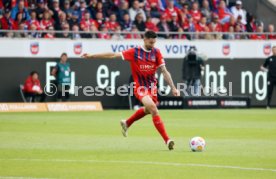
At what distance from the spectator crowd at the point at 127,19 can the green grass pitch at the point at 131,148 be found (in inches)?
205

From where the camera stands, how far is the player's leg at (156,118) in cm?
1584

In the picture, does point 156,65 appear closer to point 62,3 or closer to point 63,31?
point 63,31

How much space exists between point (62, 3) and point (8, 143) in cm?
1582

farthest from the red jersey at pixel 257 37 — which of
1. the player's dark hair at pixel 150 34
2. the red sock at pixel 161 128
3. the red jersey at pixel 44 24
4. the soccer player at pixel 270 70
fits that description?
the red sock at pixel 161 128

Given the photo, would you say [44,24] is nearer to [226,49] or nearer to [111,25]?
[111,25]

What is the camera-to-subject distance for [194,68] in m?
32.3

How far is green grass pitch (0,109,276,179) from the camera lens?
12.4 metres

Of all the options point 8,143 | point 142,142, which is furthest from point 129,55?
point 8,143

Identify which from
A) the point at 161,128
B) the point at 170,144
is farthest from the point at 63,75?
the point at 170,144

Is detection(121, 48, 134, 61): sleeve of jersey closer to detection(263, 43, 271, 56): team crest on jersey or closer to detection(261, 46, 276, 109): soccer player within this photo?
detection(261, 46, 276, 109): soccer player

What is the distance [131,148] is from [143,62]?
182 centimetres

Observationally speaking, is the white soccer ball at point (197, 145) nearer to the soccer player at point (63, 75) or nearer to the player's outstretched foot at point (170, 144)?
the player's outstretched foot at point (170, 144)

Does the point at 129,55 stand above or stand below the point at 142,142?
above

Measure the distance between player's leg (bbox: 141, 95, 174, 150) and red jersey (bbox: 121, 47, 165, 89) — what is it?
484 mm
